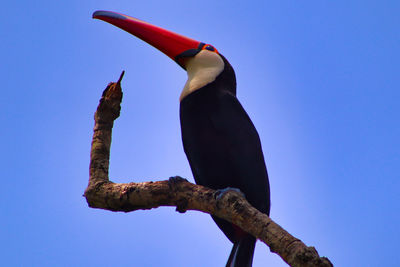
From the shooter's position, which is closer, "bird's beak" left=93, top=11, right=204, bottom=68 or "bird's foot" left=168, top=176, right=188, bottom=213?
"bird's foot" left=168, top=176, right=188, bottom=213

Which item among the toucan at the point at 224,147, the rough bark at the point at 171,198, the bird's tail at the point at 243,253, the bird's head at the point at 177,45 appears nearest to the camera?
the rough bark at the point at 171,198

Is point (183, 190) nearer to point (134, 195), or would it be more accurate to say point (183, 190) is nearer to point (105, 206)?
point (134, 195)

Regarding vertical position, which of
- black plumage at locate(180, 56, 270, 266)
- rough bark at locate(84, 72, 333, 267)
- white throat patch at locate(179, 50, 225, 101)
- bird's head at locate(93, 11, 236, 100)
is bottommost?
rough bark at locate(84, 72, 333, 267)

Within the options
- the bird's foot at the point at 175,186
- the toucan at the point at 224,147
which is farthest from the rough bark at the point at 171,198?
the toucan at the point at 224,147

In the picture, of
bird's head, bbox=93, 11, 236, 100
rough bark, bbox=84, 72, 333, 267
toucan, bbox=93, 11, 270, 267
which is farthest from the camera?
bird's head, bbox=93, 11, 236, 100

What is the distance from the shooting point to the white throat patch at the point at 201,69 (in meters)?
4.72

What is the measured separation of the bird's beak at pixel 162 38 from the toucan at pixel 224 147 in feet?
1.54

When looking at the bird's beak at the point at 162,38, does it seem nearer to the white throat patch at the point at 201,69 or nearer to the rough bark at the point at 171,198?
the white throat patch at the point at 201,69

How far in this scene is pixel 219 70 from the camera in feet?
16.3

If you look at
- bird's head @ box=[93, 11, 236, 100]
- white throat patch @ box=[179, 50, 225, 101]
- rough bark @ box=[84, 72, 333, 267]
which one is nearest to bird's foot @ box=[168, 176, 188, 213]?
rough bark @ box=[84, 72, 333, 267]

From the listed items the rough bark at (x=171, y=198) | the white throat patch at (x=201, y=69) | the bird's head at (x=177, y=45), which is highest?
the bird's head at (x=177, y=45)

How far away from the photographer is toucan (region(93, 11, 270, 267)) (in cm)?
429

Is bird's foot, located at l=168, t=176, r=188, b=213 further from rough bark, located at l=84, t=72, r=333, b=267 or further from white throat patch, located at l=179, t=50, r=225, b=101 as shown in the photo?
white throat patch, located at l=179, t=50, r=225, b=101

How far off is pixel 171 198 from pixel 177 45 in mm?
2187
